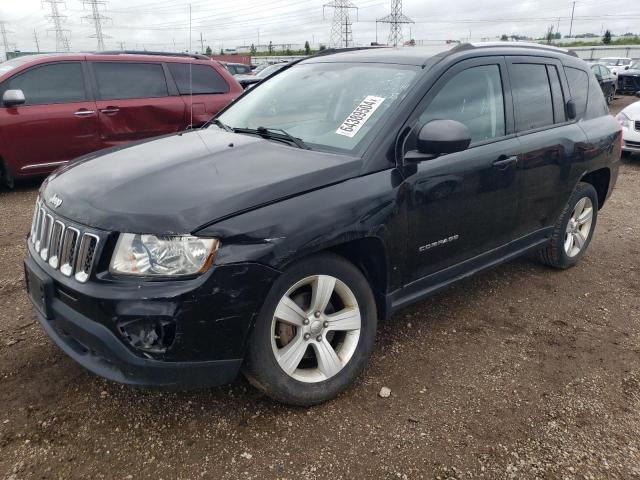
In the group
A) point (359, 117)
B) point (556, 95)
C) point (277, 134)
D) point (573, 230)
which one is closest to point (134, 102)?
point (277, 134)

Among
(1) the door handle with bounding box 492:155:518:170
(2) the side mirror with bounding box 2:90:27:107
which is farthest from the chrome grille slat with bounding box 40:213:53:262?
(2) the side mirror with bounding box 2:90:27:107

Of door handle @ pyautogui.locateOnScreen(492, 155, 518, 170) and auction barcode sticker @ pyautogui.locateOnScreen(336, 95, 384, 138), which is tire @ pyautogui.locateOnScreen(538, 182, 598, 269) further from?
auction barcode sticker @ pyautogui.locateOnScreen(336, 95, 384, 138)

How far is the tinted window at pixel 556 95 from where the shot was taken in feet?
12.8

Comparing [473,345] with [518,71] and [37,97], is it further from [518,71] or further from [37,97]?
[37,97]

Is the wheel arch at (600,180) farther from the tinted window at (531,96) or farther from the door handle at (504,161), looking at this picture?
the door handle at (504,161)

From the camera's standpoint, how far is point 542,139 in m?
3.66

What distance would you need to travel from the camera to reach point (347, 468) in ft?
7.54

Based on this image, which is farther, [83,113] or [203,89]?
[203,89]

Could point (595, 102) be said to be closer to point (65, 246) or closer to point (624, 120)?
point (65, 246)

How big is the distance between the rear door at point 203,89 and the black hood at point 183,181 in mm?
4716

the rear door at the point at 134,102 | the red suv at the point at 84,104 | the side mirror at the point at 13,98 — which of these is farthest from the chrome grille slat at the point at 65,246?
the rear door at the point at 134,102

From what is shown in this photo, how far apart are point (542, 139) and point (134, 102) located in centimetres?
545

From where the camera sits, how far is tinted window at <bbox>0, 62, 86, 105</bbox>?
21.3 ft

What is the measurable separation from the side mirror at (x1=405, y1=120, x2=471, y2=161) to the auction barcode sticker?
31 cm
